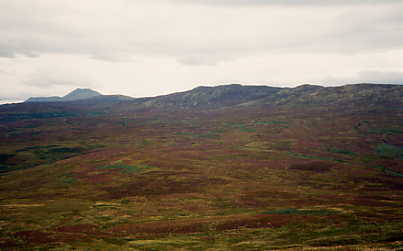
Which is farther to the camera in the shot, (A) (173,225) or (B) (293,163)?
(B) (293,163)

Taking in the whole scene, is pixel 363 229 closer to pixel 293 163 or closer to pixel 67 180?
pixel 293 163

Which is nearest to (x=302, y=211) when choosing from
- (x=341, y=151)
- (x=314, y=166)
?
(x=314, y=166)

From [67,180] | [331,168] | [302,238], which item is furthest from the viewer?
[331,168]

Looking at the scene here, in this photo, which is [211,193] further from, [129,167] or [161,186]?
[129,167]

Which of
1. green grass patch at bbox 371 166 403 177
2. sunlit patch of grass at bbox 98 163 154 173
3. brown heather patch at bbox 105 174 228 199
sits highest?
sunlit patch of grass at bbox 98 163 154 173

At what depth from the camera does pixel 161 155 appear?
14938 cm

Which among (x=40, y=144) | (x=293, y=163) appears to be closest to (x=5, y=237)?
(x=293, y=163)

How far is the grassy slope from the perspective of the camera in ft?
159

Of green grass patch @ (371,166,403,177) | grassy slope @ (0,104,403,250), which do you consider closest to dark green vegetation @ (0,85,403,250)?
grassy slope @ (0,104,403,250)

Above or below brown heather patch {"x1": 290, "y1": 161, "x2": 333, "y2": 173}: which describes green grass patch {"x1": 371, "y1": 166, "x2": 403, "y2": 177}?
below

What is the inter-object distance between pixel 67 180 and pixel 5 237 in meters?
64.1

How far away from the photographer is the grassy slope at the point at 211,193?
48469mm

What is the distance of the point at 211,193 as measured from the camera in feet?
298

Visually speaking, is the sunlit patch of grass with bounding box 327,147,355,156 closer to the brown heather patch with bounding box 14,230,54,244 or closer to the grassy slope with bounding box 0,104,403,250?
the grassy slope with bounding box 0,104,403,250
